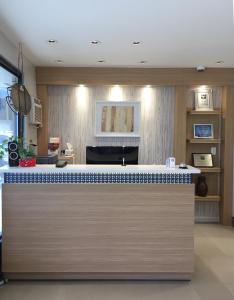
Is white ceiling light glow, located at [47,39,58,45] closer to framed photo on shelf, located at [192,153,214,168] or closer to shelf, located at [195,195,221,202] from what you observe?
framed photo on shelf, located at [192,153,214,168]

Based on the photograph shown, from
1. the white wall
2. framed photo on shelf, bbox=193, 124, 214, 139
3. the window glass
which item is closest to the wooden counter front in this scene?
the window glass

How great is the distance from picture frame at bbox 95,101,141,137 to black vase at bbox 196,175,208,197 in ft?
4.39

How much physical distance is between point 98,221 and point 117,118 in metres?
2.51

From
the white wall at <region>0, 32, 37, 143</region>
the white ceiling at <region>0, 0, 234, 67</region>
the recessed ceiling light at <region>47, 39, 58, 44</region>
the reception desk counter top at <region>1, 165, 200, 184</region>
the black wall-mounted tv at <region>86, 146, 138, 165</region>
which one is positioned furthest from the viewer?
the black wall-mounted tv at <region>86, 146, 138, 165</region>

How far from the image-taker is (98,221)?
300 cm

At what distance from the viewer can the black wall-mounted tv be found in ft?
15.6

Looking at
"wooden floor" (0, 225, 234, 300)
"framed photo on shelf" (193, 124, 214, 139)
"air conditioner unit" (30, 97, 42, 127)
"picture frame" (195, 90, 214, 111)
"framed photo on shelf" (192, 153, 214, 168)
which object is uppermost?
"picture frame" (195, 90, 214, 111)

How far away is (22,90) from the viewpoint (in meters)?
3.68

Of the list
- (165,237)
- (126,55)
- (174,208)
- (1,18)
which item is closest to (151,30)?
(126,55)

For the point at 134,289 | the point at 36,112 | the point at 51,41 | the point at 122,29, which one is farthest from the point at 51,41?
the point at 134,289

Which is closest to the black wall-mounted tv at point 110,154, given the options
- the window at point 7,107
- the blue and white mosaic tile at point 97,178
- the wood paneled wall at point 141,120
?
the wood paneled wall at point 141,120

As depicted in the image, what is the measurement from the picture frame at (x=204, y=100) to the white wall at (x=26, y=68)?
275 cm

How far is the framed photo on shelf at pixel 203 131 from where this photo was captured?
522 centimetres

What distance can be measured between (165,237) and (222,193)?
2.55m
